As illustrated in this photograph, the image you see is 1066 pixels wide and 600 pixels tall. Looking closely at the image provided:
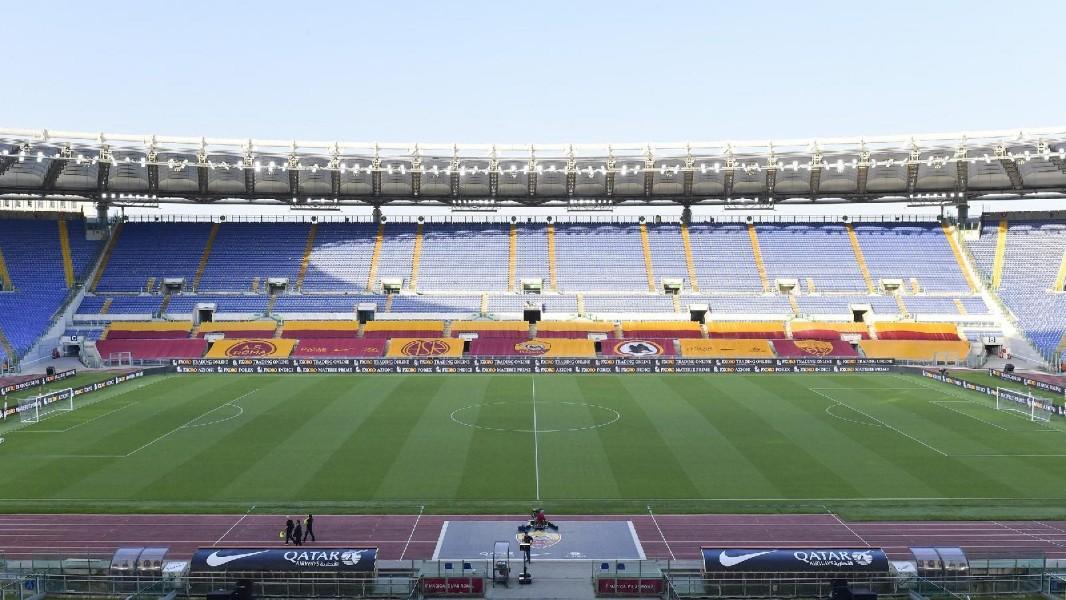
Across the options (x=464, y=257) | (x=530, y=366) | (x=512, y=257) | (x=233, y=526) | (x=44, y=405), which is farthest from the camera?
(x=512, y=257)

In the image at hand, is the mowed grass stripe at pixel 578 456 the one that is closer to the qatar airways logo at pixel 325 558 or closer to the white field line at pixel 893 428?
the qatar airways logo at pixel 325 558

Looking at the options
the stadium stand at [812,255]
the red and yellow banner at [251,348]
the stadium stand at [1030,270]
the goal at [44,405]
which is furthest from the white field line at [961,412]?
the goal at [44,405]

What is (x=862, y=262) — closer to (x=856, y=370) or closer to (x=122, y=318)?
(x=856, y=370)

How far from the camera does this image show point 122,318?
60.6m

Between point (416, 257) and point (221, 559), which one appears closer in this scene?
point (221, 559)

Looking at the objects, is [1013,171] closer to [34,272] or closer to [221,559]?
[221,559]

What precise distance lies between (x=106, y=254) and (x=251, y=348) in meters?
21.1

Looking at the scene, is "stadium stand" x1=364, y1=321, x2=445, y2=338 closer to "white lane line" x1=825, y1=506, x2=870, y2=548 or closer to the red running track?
the red running track

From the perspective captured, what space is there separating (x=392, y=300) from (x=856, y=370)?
35.5 m

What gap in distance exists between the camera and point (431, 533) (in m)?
20.8

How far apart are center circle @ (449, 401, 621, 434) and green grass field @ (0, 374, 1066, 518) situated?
0.14 m

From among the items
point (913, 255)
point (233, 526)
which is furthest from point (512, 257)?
point (233, 526)

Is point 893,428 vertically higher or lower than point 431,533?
lower

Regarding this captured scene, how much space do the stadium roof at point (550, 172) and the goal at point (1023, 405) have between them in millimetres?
27139
